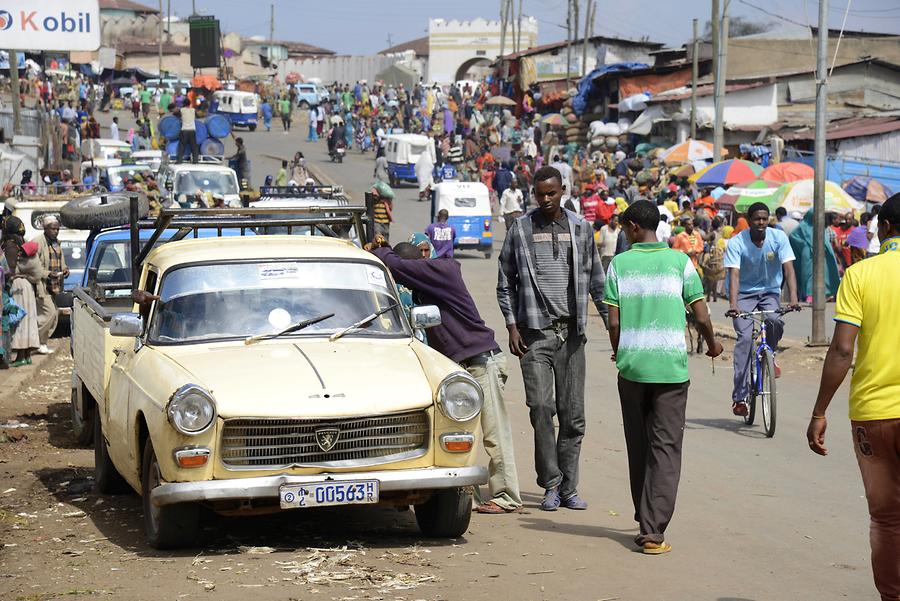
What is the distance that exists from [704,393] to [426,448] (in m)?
8.31

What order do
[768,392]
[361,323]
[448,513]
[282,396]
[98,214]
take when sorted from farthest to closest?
[98,214] → [768,392] → [361,323] → [448,513] → [282,396]

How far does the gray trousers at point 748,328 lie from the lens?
12227 mm

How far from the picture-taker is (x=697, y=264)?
22797mm

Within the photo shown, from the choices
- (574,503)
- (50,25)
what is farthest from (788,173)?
(574,503)

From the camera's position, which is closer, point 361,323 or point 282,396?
point 282,396

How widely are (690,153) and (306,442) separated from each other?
2809 centimetres

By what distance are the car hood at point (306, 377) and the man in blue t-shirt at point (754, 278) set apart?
4912mm

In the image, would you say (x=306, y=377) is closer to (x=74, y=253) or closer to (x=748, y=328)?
(x=748, y=328)

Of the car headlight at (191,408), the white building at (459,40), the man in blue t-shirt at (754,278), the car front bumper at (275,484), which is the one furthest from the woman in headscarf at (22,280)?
the white building at (459,40)

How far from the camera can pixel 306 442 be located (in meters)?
7.08

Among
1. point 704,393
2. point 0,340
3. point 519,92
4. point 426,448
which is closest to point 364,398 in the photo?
point 426,448

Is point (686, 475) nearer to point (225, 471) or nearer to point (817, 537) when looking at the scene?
point (817, 537)

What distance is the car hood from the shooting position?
277 inches

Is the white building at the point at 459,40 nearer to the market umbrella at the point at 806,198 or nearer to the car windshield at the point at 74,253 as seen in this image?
the market umbrella at the point at 806,198
